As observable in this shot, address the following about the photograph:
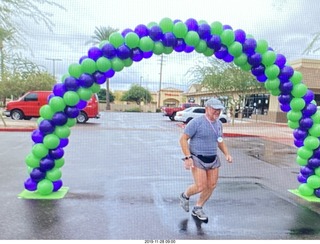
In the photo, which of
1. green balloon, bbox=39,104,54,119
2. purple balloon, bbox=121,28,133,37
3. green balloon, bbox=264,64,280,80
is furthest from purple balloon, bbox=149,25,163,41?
green balloon, bbox=39,104,54,119

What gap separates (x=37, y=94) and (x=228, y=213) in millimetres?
17307

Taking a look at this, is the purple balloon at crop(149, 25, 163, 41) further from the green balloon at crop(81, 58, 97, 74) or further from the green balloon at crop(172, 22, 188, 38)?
the green balloon at crop(81, 58, 97, 74)

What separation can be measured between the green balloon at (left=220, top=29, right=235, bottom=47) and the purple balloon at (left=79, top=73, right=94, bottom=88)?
2119mm

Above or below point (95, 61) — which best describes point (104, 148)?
below

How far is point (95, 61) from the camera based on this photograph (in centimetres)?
489

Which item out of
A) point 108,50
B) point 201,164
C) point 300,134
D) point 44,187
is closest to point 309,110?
point 300,134

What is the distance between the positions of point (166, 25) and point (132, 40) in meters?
0.57

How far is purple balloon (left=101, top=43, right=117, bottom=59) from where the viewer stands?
4824mm

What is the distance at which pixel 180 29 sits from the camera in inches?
190

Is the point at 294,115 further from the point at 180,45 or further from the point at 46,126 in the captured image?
the point at 46,126

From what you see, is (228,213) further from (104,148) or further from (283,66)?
(104,148)

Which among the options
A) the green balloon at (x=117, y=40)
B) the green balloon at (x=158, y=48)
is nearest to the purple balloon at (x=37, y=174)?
the green balloon at (x=117, y=40)

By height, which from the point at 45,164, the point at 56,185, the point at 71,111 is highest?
the point at 71,111

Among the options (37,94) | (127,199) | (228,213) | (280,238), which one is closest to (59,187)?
(127,199)
